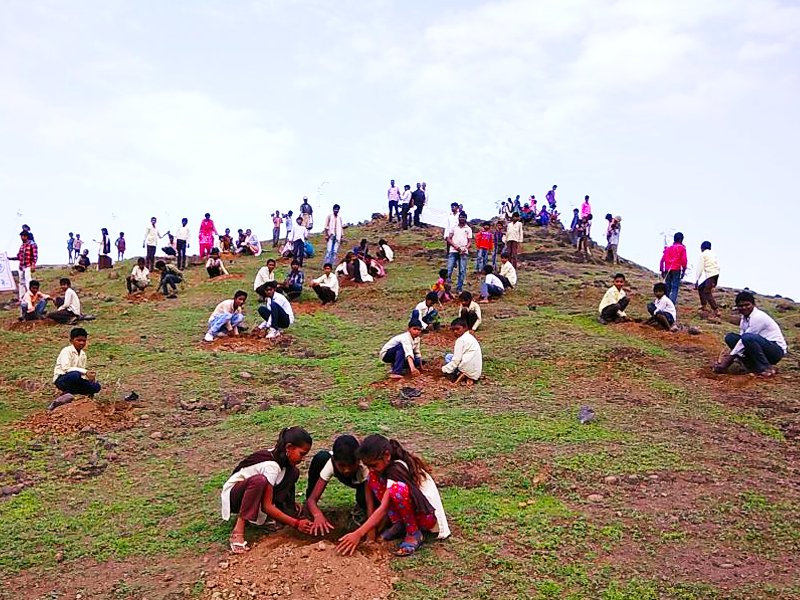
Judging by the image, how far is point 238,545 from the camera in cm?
611

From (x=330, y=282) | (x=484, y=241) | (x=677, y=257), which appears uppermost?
(x=484, y=241)

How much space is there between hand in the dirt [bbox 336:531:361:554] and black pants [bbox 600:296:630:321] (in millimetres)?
10831

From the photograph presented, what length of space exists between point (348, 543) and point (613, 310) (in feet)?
35.9

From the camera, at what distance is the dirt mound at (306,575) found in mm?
5375

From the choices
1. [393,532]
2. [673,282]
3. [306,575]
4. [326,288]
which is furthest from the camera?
[326,288]

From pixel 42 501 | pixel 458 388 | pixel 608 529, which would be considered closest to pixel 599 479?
pixel 608 529

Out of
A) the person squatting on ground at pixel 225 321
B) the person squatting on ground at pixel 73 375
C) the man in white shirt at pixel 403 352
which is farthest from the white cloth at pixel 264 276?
the person squatting on ground at pixel 73 375

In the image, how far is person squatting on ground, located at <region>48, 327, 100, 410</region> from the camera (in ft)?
35.0

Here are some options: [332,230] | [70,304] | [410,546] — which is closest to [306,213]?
[332,230]

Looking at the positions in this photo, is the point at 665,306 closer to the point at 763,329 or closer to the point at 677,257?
the point at 677,257

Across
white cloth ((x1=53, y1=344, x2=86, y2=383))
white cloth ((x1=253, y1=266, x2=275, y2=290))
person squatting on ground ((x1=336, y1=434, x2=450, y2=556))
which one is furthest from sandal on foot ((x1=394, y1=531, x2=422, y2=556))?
white cloth ((x1=253, y1=266, x2=275, y2=290))

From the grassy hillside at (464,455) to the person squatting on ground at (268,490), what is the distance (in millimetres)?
186

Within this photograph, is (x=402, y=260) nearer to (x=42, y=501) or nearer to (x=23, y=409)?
(x=23, y=409)

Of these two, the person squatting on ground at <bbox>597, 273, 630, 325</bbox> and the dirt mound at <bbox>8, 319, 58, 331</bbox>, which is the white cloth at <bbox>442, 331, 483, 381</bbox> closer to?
the person squatting on ground at <bbox>597, 273, 630, 325</bbox>
